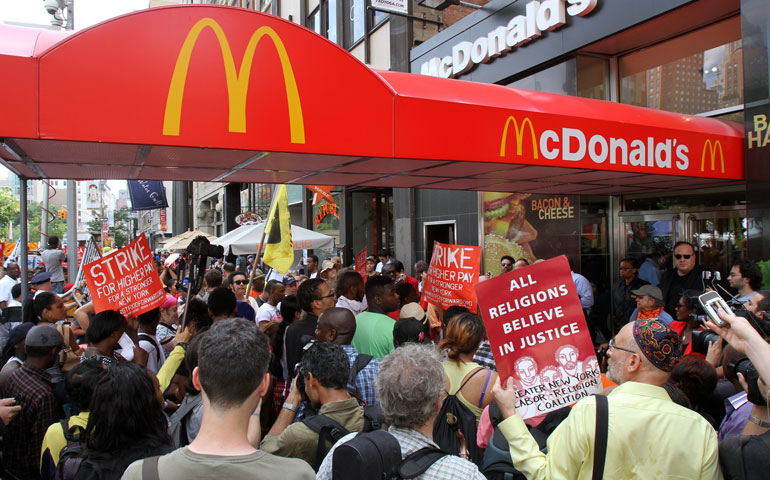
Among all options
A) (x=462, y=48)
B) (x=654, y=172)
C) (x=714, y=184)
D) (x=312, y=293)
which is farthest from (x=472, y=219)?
(x=312, y=293)

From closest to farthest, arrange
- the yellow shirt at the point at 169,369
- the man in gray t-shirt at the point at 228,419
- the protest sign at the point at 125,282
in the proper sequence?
1. the man in gray t-shirt at the point at 228,419
2. the yellow shirt at the point at 169,369
3. the protest sign at the point at 125,282

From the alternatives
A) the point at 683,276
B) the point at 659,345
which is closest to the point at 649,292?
the point at 683,276

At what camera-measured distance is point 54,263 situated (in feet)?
38.8

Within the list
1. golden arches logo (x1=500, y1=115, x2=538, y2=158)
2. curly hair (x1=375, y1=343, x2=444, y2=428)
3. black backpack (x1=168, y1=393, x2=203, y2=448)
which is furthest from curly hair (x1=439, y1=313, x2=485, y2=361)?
golden arches logo (x1=500, y1=115, x2=538, y2=158)

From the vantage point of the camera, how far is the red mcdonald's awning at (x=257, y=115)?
151 inches

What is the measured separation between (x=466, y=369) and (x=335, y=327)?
1.13 meters

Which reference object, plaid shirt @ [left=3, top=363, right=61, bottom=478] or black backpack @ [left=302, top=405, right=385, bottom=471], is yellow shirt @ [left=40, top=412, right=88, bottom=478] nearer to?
plaid shirt @ [left=3, top=363, right=61, bottom=478]

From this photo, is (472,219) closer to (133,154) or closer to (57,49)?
(133,154)

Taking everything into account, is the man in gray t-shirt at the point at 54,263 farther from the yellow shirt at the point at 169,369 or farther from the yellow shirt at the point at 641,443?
the yellow shirt at the point at 641,443

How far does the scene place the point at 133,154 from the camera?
15.5ft

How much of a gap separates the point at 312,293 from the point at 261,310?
7.40 feet

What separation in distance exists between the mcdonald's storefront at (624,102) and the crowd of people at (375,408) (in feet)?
9.80

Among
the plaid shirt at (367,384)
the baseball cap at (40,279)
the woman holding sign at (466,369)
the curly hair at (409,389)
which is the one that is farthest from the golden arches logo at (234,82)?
the baseball cap at (40,279)

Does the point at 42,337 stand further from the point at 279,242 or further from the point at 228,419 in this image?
the point at 279,242
